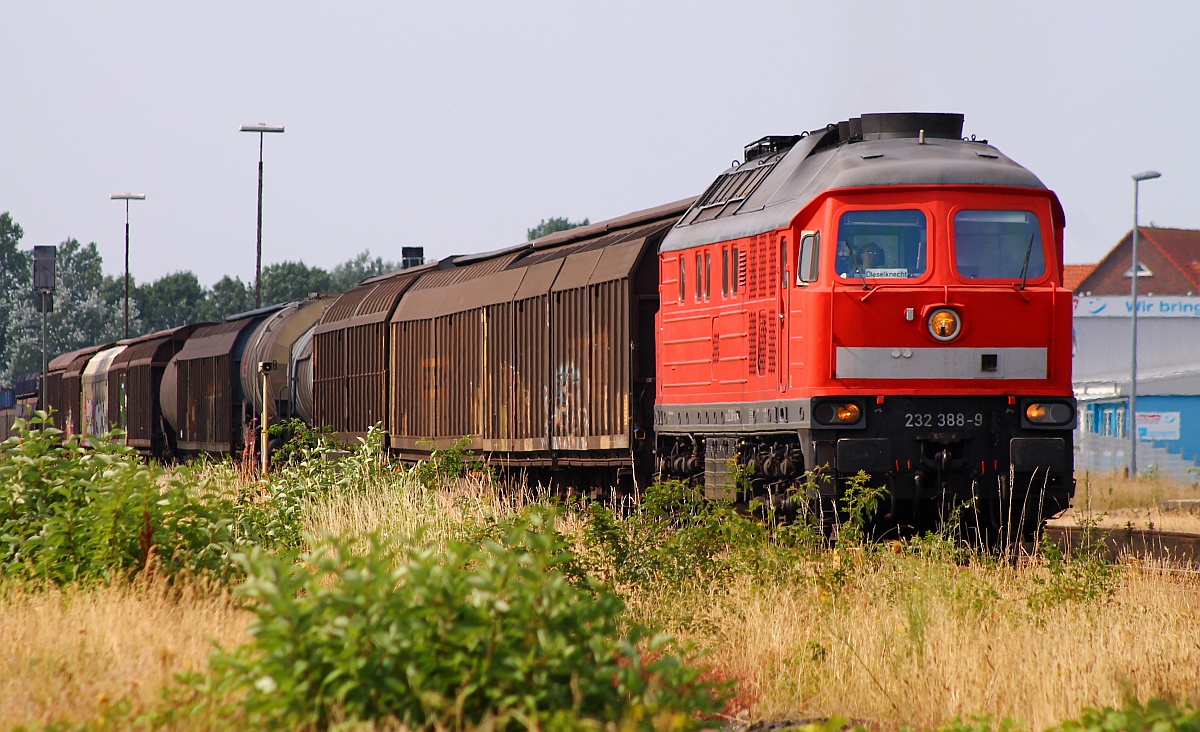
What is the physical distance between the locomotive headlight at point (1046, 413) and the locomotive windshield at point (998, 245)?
111 centimetres

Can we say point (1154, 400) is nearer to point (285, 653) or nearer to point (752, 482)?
point (752, 482)

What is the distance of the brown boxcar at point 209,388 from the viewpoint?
1203 inches

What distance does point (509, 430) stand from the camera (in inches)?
774

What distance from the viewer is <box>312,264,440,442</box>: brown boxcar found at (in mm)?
24828

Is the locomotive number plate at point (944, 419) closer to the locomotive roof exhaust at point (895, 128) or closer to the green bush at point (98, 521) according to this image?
the locomotive roof exhaust at point (895, 128)

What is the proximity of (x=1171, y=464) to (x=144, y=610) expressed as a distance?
118 ft

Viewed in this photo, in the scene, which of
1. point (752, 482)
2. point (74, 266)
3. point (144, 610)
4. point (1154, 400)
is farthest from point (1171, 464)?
point (74, 266)

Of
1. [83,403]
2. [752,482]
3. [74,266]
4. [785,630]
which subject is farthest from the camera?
[74,266]

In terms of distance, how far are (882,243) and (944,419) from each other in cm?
162

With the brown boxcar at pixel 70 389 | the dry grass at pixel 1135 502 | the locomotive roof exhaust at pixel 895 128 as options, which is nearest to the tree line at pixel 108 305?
the brown boxcar at pixel 70 389

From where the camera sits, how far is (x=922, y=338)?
1250 cm

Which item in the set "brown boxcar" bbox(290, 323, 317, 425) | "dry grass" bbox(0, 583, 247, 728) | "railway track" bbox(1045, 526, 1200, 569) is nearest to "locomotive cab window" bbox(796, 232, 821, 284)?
"railway track" bbox(1045, 526, 1200, 569)

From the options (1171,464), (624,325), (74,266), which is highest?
(74,266)

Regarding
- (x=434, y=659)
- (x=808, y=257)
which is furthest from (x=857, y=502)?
(x=434, y=659)
